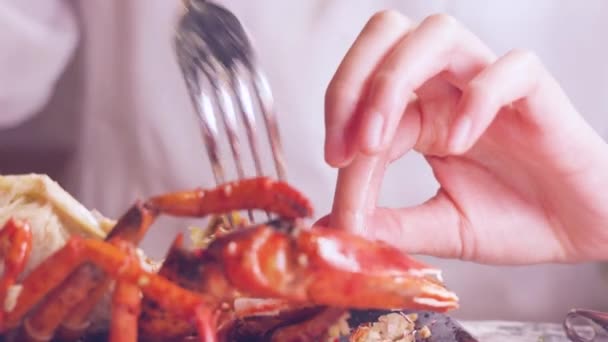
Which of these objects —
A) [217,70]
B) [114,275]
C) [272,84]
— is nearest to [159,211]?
[114,275]

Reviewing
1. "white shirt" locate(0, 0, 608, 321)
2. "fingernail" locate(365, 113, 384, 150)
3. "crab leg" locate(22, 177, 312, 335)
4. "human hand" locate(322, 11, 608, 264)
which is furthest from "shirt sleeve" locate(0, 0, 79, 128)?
"crab leg" locate(22, 177, 312, 335)

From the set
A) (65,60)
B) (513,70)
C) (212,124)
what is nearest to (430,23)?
(513,70)

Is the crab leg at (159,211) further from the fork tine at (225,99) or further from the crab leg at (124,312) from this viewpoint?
the fork tine at (225,99)

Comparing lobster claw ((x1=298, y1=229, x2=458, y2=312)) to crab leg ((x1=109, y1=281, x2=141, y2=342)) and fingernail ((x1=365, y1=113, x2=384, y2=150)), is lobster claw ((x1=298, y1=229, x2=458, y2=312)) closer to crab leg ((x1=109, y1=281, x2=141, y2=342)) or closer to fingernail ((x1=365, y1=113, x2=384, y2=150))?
crab leg ((x1=109, y1=281, x2=141, y2=342))

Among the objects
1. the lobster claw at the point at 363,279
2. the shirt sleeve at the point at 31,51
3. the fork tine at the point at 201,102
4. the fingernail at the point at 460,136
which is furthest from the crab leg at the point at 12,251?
the shirt sleeve at the point at 31,51

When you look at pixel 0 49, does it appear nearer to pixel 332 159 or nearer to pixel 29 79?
pixel 29 79

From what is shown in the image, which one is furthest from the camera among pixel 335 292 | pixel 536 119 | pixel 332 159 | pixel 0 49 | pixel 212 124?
pixel 0 49

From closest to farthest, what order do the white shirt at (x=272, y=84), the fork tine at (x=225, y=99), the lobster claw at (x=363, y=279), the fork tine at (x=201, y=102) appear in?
1. the lobster claw at (x=363, y=279)
2. the fork tine at (x=225, y=99)
3. the fork tine at (x=201, y=102)
4. the white shirt at (x=272, y=84)
